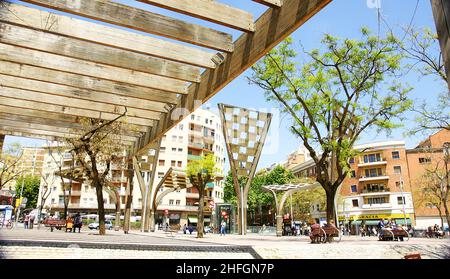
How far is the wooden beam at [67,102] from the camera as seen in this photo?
845cm

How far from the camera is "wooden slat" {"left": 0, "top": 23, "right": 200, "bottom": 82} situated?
5867mm

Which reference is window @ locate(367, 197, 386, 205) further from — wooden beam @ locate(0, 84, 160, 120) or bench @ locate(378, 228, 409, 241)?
wooden beam @ locate(0, 84, 160, 120)

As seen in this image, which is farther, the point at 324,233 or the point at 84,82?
the point at 324,233

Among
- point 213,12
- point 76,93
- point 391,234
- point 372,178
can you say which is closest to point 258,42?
point 213,12

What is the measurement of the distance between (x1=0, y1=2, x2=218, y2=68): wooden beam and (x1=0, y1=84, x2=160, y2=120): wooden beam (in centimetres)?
322

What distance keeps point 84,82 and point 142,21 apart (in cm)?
313

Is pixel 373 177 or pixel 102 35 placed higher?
pixel 373 177

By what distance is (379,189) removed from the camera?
5272cm

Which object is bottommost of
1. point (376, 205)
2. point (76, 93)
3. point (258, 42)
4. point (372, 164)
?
point (376, 205)

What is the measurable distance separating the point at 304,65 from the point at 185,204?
47.9 meters

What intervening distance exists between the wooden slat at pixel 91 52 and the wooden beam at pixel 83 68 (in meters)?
0.80

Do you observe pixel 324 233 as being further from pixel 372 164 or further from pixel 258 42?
pixel 372 164

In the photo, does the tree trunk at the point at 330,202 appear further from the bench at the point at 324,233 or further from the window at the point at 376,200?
the window at the point at 376,200
